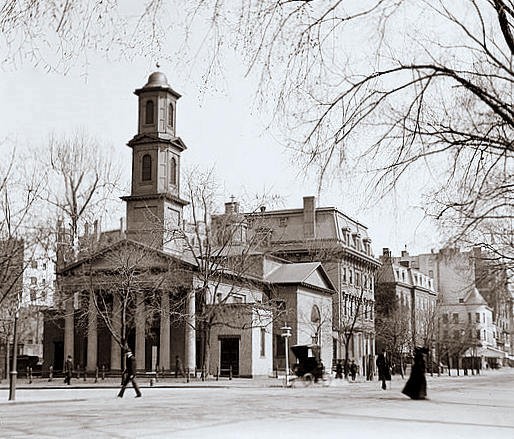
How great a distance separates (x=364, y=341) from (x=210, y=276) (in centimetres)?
3683

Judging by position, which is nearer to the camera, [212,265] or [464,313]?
[212,265]

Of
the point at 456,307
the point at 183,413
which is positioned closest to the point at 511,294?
the point at 183,413

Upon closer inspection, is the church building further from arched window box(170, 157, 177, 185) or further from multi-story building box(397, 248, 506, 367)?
multi-story building box(397, 248, 506, 367)

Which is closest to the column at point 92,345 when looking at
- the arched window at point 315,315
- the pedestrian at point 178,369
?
the pedestrian at point 178,369

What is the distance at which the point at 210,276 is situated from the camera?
5250 cm

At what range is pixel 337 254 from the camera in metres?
81.8

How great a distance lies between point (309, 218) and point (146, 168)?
87.5 feet

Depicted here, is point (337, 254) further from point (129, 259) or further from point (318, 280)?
point (129, 259)

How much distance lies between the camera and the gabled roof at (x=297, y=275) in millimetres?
67963

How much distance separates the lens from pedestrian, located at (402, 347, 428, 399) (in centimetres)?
2658

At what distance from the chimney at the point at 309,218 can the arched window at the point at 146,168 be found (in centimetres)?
2596

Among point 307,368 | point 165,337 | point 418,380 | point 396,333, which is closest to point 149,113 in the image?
point 165,337

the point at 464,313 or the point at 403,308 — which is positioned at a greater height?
the point at 464,313

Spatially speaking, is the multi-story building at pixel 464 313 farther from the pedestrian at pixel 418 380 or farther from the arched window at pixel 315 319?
the pedestrian at pixel 418 380
